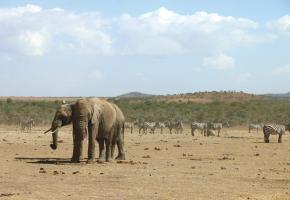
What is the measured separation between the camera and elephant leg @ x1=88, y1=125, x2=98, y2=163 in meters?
22.8

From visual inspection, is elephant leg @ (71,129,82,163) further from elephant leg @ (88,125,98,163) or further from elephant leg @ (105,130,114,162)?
elephant leg @ (105,130,114,162)

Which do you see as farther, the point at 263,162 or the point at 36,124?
the point at 36,124

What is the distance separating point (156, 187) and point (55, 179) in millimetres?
2970

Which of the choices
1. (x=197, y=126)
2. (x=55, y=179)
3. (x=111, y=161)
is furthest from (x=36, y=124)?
(x=55, y=179)

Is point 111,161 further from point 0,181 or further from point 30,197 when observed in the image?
point 30,197

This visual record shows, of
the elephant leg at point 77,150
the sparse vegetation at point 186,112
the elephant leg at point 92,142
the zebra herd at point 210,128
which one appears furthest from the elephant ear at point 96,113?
the sparse vegetation at point 186,112

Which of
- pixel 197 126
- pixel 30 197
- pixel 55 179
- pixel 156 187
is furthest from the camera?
pixel 197 126

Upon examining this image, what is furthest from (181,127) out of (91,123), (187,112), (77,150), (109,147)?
(187,112)

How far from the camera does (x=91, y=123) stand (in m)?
23.0

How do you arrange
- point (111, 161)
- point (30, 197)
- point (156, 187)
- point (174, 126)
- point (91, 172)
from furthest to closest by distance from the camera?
point (174, 126) → point (111, 161) → point (91, 172) → point (156, 187) → point (30, 197)

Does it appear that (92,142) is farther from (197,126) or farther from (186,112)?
(186,112)

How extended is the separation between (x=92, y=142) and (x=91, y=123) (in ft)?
2.23

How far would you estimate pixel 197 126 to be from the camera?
49.7m

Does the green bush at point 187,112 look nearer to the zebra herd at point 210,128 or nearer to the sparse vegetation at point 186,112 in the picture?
the sparse vegetation at point 186,112
